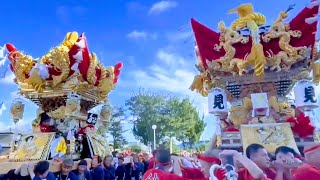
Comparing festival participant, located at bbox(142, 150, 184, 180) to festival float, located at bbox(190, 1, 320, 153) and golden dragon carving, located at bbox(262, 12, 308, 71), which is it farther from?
golden dragon carving, located at bbox(262, 12, 308, 71)

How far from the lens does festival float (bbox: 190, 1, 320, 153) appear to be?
194 inches

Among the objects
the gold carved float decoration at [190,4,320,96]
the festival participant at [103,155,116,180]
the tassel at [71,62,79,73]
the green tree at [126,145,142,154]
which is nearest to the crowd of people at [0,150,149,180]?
the festival participant at [103,155,116,180]

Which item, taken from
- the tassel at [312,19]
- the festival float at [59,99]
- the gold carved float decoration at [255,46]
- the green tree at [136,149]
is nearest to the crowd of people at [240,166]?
the gold carved float decoration at [255,46]

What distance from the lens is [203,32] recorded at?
586 centimetres

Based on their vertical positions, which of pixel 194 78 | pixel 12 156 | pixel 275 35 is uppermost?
pixel 275 35

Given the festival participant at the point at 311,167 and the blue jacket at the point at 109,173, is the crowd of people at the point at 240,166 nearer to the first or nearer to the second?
the festival participant at the point at 311,167

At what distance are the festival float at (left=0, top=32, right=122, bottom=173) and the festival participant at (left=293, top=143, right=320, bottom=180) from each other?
23.4ft

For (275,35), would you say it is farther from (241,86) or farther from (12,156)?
(12,156)

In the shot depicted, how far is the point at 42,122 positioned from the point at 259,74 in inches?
259

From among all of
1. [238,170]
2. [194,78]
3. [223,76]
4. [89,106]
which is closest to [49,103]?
[89,106]

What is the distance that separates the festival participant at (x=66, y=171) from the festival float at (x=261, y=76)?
222 centimetres

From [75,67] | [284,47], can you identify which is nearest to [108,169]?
[75,67]

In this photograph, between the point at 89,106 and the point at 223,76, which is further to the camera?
the point at 89,106

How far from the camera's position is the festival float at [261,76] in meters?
4.93
